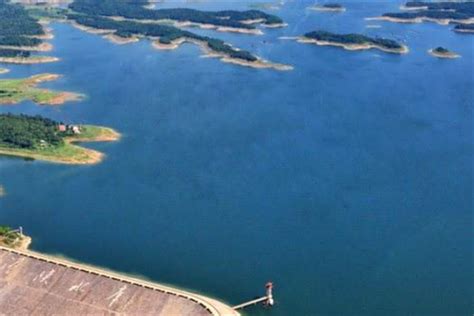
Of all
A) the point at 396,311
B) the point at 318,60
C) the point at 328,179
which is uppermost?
the point at 318,60

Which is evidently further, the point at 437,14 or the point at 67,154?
Answer: the point at 437,14

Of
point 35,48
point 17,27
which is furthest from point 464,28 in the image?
point 17,27

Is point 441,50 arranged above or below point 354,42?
below

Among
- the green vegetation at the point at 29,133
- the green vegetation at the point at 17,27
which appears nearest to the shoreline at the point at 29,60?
the green vegetation at the point at 17,27

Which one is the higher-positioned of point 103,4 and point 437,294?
point 103,4

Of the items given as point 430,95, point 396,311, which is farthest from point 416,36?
point 396,311

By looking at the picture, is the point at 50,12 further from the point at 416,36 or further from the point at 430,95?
the point at 430,95

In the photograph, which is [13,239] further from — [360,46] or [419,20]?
[419,20]
